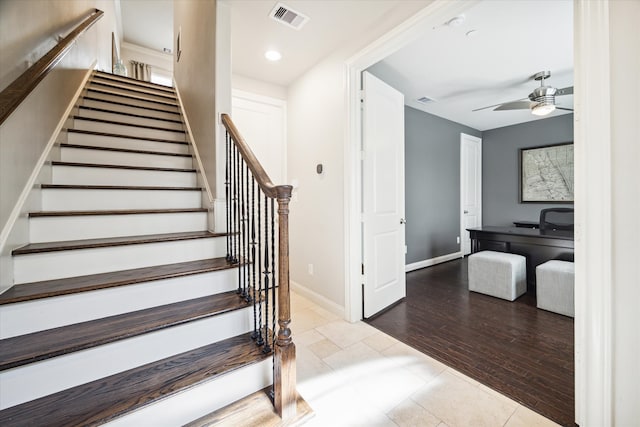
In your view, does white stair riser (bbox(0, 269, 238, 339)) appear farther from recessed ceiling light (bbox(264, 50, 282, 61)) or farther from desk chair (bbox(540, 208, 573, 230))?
desk chair (bbox(540, 208, 573, 230))

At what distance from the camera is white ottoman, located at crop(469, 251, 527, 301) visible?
2945 millimetres

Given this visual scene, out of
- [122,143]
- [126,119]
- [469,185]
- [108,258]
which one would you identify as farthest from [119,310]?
[469,185]

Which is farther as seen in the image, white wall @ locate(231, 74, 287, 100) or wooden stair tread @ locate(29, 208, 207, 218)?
white wall @ locate(231, 74, 287, 100)

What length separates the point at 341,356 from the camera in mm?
1970

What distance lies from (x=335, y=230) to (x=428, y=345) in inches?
51.0

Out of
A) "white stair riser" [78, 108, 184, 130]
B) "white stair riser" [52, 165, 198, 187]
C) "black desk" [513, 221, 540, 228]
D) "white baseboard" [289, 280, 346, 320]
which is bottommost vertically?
"white baseboard" [289, 280, 346, 320]

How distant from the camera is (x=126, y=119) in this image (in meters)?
2.78

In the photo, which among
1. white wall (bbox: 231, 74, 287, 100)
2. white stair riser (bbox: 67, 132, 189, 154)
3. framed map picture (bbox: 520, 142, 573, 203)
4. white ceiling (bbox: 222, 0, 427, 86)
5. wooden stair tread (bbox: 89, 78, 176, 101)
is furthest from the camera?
framed map picture (bbox: 520, 142, 573, 203)

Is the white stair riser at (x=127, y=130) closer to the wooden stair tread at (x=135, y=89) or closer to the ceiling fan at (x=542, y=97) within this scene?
the wooden stair tread at (x=135, y=89)

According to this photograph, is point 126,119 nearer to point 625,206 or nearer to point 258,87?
point 258,87

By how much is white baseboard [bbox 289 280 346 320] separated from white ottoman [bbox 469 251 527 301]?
1.79m

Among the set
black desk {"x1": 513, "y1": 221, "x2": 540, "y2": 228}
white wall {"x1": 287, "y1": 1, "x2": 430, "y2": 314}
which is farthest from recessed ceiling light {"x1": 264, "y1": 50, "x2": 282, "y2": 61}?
black desk {"x1": 513, "y1": 221, "x2": 540, "y2": 228}

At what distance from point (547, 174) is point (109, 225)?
653cm

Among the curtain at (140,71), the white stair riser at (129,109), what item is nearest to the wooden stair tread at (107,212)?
the white stair riser at (129,109)
